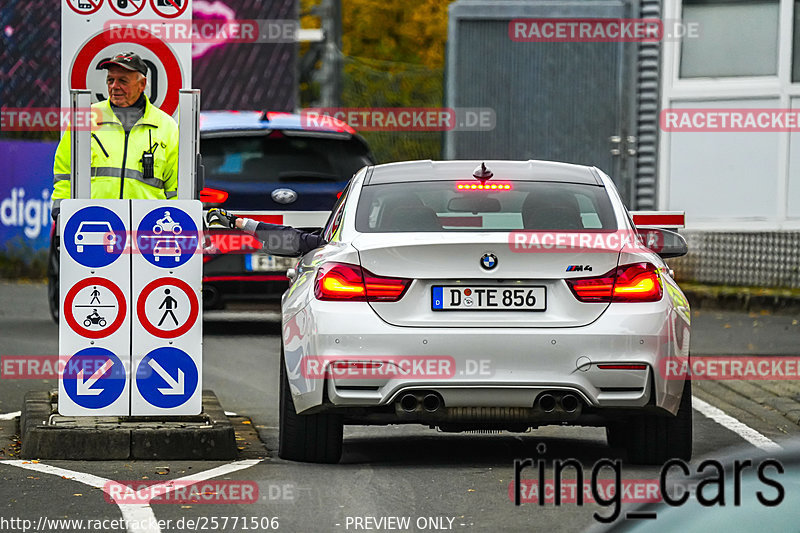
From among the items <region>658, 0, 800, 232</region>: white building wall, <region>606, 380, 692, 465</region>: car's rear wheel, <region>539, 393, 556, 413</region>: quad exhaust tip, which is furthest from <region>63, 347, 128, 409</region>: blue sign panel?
<region>658, 0, 800, 232</region>: white building wall

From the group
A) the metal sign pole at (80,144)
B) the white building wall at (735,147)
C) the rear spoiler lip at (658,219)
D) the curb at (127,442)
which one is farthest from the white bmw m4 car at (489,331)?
the white building wall at (735,147)

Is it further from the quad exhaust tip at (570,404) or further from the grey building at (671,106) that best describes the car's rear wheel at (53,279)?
the quad exhaust tip at (570,404)

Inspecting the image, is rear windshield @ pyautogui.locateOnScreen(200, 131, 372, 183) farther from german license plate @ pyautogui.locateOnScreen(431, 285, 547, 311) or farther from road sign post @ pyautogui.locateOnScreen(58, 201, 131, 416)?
german license plate @ pyautogui.locateOnScreen(431, 285, 547, 311)

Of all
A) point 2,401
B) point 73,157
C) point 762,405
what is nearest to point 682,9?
point 762,405

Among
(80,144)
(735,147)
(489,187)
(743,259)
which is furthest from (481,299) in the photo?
(735,147)

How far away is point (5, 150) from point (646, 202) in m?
8.19

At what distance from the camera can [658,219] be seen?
9234 mm

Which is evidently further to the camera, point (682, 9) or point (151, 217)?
point (682, 9)

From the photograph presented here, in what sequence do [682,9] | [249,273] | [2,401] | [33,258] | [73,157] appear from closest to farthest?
1. [73,157]
2. [2,401]
3. [249,273]
4. [682,9]
5. [33,258]

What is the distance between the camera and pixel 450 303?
24.7ft

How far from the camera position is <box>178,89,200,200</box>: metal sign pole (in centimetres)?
827

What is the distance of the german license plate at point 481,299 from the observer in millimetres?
7523

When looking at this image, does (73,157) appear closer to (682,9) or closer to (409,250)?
(409,250)

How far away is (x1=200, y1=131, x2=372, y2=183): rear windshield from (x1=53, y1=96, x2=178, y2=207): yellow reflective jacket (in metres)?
5.04
